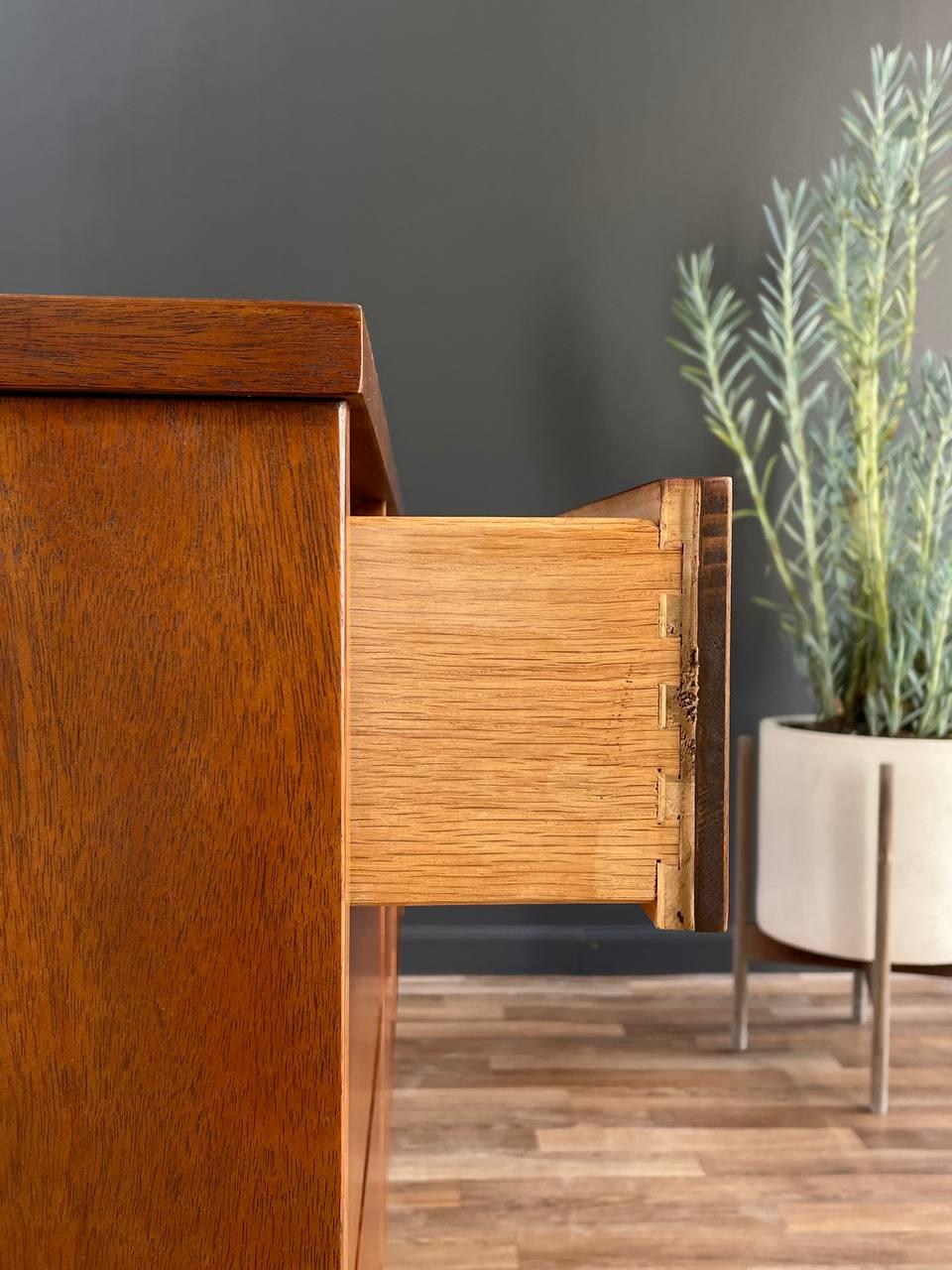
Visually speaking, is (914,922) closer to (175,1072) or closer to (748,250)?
(748,250)

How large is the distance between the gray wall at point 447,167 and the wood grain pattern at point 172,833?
152 centimetres

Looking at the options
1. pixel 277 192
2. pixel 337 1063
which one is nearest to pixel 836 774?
pixel 337 1063

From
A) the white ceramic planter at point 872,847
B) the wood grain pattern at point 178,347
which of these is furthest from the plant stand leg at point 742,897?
the wood grain pattern at point 178,347

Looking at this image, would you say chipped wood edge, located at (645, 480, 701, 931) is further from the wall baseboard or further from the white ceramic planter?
the wall baseboard

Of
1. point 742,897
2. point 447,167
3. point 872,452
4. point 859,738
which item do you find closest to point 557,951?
point 742,897

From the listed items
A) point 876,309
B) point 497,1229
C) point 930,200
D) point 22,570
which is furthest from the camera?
point 930,200

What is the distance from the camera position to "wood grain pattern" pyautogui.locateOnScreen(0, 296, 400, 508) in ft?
1.15

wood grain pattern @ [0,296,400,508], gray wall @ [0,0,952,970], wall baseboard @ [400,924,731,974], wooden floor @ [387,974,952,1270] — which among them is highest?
gray wall @ [0,0,952,970]

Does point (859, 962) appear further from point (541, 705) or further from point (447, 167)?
point (447, 167)

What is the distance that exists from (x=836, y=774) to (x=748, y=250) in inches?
37.7

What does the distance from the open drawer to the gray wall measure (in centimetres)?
148

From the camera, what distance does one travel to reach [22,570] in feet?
1.17

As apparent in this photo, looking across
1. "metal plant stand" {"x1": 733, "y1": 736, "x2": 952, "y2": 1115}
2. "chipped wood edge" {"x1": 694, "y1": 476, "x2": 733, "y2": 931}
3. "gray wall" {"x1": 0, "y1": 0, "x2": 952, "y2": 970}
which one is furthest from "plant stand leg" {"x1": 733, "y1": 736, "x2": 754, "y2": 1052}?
"chipped wood edge" {"x1": 694, "y1": 476, "x2": 733, "y2": 931}

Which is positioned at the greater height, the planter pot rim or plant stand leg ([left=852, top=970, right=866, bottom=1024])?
the planter pot rim
